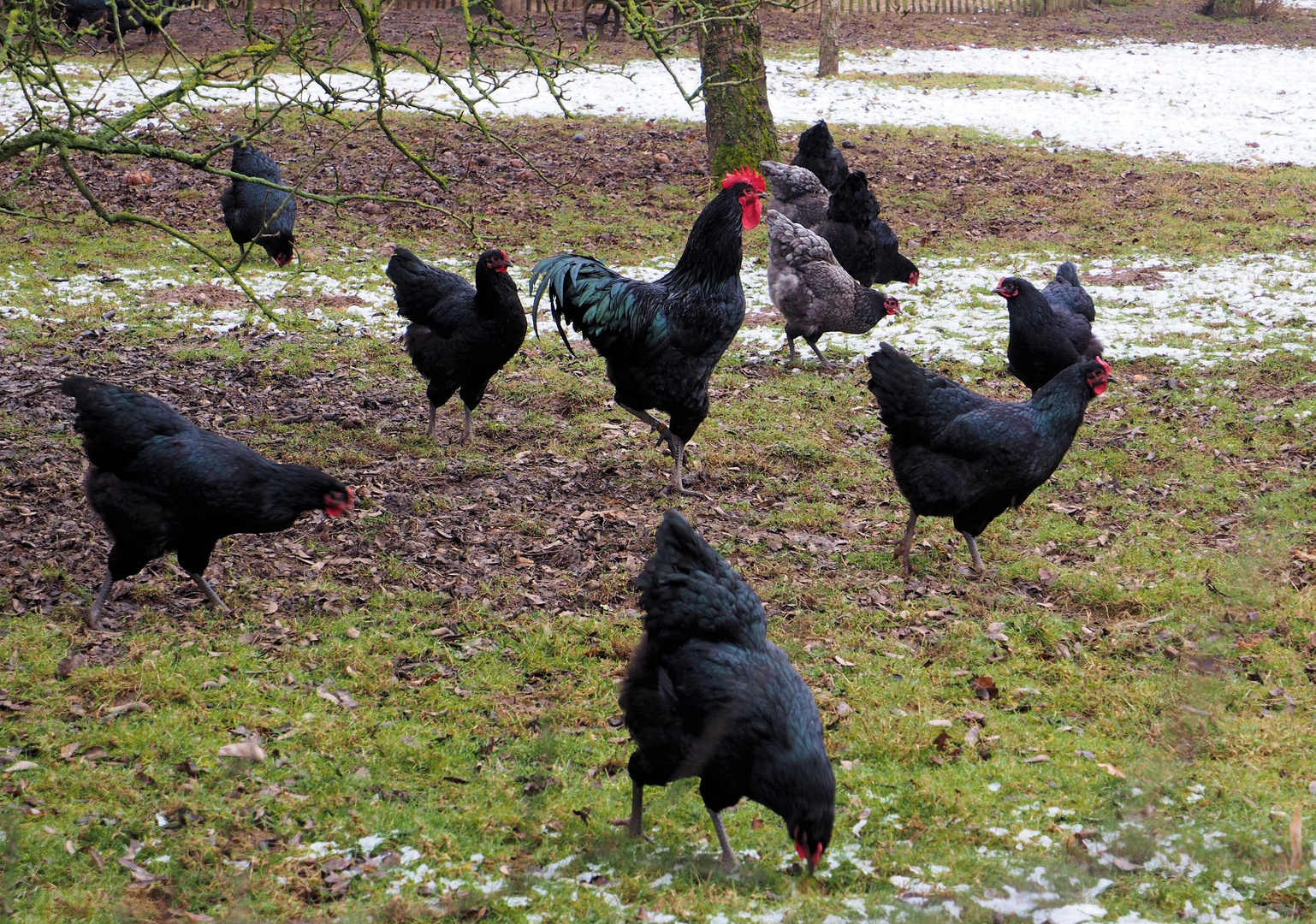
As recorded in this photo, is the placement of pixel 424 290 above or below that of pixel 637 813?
above

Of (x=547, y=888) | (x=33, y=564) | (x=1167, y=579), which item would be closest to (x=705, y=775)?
(x=547, y=888)

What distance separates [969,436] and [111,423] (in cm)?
492

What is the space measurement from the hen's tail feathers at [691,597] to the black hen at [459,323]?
4275mm

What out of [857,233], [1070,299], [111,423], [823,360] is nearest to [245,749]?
[111,423]

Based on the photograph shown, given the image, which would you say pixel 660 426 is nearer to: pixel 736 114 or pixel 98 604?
pixel 98 604

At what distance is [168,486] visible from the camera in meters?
5.60

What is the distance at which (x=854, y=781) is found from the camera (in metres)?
4.82

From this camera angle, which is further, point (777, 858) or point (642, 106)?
point (642, 106)

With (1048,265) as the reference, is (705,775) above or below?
below

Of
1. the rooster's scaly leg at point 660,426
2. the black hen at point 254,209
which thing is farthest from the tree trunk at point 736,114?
the rooster's scaly leg at point 660,426

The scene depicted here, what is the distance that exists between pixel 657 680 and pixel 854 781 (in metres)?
1.21

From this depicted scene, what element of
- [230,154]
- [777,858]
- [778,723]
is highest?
[230,154]

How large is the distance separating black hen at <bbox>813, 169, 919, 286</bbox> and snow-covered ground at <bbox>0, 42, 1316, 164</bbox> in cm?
736

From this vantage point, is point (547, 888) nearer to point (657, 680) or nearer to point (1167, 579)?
point (657, 680)
